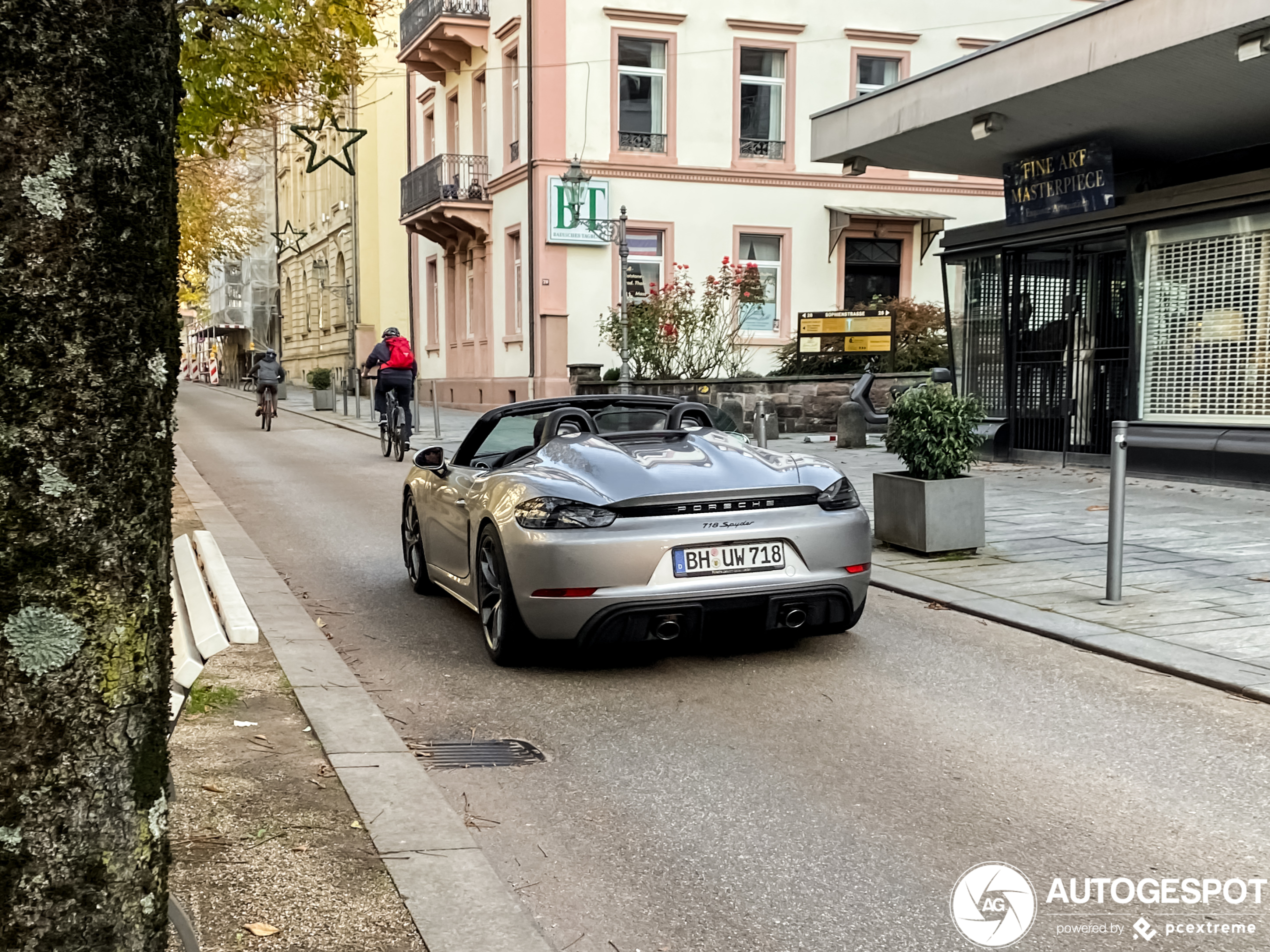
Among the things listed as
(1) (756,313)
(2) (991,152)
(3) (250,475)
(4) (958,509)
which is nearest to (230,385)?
(1) (756,313)

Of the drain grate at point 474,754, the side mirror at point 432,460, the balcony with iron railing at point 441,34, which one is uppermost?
the balcony with iron railing at point 441,34

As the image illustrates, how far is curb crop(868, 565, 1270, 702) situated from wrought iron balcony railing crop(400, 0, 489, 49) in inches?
1047

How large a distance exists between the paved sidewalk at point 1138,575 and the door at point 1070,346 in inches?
84.1

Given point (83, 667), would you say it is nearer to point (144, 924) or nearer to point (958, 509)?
point (144, 924)

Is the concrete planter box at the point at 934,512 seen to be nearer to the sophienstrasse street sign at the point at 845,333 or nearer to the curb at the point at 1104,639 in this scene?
the curb at the point at 1104,639

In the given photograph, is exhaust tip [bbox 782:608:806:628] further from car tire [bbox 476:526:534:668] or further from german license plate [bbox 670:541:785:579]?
car tire [bbox 476:526:534:668]

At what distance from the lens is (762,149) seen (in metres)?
30.3

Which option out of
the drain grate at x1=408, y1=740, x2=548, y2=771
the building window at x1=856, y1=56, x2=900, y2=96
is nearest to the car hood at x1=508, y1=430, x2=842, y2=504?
the drain grate at x1=408, y1=740, x2=548, y2=771

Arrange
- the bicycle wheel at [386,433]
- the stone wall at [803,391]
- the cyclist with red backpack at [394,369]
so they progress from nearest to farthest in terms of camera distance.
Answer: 1. the bicycle wheel at [386,433]
2. the cyclist with red backpack at [394,369]
3. the stone wall at [803,391]

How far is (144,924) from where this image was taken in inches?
86.4

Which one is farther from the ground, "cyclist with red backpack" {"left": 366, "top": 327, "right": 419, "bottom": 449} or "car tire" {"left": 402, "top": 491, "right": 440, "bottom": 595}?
"cyclist with red backpack" {"left": 366, "top": 327, "right": 419, "bottom": 449}

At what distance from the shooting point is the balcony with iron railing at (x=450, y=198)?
3253 centimetres

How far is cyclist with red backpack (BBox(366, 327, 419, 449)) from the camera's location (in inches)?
778

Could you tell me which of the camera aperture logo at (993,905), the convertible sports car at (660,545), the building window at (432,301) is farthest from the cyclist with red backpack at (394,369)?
the building window at (432,301)
